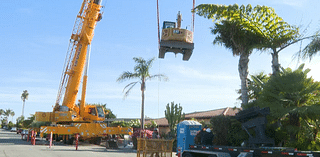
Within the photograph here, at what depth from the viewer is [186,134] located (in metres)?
14.3

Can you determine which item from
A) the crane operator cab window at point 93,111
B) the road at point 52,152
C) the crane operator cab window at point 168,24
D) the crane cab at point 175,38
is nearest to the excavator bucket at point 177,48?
the crane cab at point 175,38

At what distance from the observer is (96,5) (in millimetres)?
28406

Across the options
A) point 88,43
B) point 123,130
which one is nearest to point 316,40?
point 123,130

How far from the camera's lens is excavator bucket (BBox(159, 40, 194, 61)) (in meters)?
13.9

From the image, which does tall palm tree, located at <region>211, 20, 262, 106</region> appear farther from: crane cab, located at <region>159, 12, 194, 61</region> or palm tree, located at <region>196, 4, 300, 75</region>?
crane cab, located at <region>159, 12, 194, 61</region>

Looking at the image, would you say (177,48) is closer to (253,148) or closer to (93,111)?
(253,148)

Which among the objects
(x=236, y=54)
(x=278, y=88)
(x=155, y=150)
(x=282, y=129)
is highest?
(x=236, y=54)

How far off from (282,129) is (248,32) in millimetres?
8366

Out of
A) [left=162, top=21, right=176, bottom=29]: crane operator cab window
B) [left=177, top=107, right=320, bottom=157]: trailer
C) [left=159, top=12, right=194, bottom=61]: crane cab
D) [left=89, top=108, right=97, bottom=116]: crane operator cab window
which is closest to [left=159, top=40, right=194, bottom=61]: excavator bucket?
[left=159, top=12, right=194, bottom=61]: crane cab

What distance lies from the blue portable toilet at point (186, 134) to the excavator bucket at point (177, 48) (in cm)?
334

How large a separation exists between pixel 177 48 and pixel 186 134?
4.20 metres

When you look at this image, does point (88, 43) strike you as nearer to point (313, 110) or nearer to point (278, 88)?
point (278, 88)

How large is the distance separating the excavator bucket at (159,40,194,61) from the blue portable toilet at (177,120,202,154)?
132 inches

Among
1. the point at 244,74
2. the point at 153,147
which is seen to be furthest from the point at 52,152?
the point at 244,74
